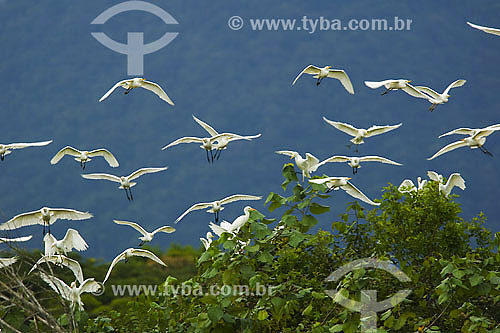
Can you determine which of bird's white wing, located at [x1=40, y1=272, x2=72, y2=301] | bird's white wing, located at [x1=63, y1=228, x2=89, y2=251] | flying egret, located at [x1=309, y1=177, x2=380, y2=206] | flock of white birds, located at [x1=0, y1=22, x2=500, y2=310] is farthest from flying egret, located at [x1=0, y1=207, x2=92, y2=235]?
flying egret, located at [x1=309, y1=177, x2=380, y2=206]

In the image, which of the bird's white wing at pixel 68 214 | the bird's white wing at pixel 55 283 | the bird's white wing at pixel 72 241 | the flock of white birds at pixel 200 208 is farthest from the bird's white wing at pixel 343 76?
the bird's white wing at pixel 55 283

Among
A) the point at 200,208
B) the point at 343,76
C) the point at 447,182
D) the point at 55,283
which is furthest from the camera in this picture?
the point at 343,76

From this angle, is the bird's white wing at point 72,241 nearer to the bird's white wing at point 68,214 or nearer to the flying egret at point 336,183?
the bird's white wing at point 68,214

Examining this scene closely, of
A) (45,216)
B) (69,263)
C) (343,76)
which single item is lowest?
(69,263)

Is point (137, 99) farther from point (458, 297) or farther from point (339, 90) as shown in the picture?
point (458, 297)

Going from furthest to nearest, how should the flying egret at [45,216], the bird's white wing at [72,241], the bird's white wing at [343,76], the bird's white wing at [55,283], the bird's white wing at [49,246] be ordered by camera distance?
the bird's white wing at [343,76]
the flying egret at [45,216]
the bird's white wing at [72,241]
the bird's white wing at [49,246]
the bird's white wing at [55,283]

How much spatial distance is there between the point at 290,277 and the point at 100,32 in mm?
10620

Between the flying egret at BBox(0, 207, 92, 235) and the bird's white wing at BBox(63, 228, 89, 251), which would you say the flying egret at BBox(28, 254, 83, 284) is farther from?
the flying egret at BBox(0, 207, 92, 235)

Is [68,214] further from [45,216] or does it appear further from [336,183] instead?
[336,183]

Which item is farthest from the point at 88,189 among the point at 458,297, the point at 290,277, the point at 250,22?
the point at 458,297

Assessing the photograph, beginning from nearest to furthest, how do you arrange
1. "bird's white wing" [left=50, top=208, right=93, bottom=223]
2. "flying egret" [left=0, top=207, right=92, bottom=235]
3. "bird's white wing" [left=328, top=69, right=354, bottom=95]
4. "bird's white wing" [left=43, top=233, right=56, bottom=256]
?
"bird's white wing" [left=43, top=233, right=56, bottom=256] < "flying egret" [left=0, top=207, right=92, bottom=235] < "bird's white wing" [left=50, top=208, right=93, bottom=223] < "bird's white wing" [left=328, top=69, right=354, bottom=95]

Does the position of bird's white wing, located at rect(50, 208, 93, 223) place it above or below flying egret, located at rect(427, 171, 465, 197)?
below

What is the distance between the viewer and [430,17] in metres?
11.0

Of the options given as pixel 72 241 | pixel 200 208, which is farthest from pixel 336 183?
pixel 72 241
